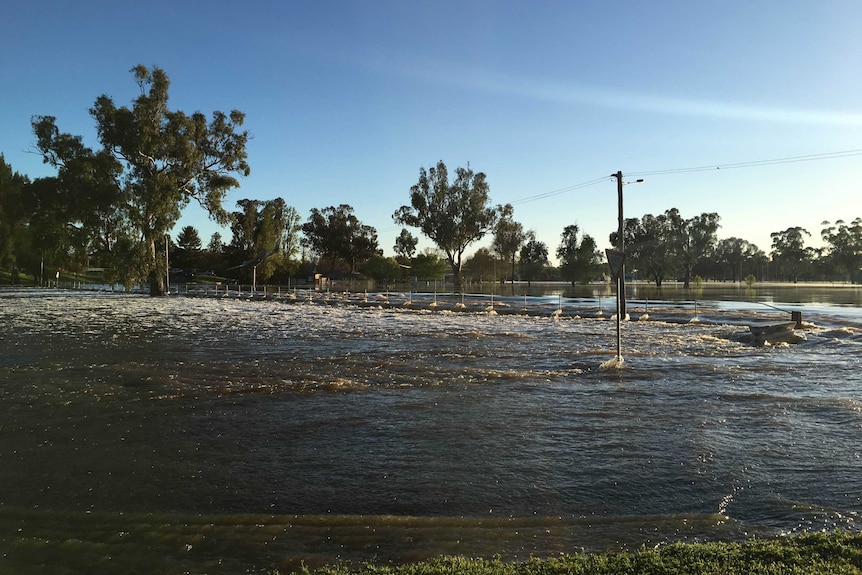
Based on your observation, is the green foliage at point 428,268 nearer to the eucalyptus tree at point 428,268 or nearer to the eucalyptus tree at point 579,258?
the eucalyptus tree at point 428,268

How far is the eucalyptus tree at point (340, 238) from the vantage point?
384 feet

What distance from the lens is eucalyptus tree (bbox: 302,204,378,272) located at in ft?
384

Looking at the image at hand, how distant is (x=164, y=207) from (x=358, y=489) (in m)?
49.8

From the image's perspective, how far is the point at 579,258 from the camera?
103 m

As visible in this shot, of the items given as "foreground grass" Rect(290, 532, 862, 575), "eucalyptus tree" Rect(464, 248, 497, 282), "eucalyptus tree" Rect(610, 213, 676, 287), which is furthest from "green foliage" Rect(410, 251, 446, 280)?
"foreground grass" Rect(290, 532, 862, 575)

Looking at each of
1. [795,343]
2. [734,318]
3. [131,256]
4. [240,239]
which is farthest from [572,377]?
[240,239]

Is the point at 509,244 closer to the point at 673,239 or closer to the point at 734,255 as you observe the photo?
the point at 673,239

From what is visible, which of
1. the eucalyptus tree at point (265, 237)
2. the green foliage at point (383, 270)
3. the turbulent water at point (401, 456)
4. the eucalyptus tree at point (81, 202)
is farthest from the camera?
the green foliage at point (383, 270)

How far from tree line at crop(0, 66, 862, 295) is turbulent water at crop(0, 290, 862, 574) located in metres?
41.2

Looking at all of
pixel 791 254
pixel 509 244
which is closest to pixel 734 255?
pixel 791 254

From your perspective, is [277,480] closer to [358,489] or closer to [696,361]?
[358,489]

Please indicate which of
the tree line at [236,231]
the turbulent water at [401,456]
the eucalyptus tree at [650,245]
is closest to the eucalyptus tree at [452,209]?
the tree line at [236,231]

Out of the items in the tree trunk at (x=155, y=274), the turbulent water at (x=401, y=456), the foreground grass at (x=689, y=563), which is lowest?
the turbulent water at (x=401, y=456)

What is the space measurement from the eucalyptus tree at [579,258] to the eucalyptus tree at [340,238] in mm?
38985
